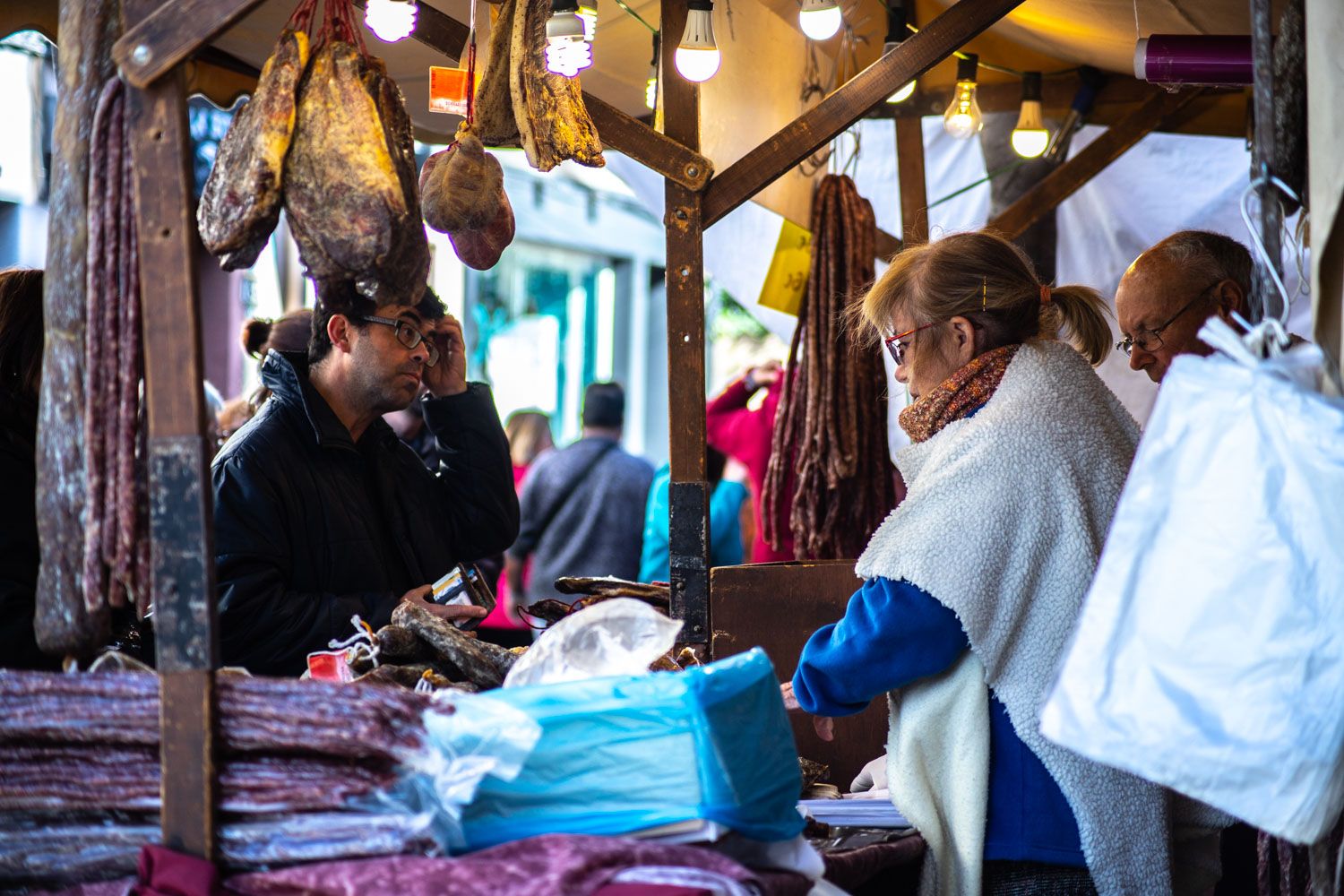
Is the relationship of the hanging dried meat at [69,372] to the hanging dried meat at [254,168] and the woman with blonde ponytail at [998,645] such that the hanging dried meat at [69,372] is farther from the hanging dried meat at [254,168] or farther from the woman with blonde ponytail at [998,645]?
the woman with blonde ponytail at [998,645]

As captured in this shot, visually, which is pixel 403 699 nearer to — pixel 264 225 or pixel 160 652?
pixel 160 652

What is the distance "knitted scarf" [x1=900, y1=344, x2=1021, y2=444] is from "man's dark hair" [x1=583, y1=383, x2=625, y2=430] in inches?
166

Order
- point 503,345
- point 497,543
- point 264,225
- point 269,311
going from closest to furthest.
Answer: point 264,225, point 497,543, point 269,311, point 503,345

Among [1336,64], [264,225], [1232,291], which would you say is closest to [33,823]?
[264,225]

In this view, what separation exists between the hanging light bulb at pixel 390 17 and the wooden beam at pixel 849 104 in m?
0.86

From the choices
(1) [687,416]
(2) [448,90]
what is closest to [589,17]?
(2) [448,90]

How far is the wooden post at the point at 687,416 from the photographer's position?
128 inches

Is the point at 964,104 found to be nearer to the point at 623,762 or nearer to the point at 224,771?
the point at 623,762

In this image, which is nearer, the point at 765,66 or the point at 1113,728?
the point at 1113,728

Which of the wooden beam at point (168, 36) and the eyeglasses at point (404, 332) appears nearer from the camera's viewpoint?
the wooden beam at point (168, 36)

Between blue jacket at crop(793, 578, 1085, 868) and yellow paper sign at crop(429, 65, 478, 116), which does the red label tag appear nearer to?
blue jacket at crop(793, 578, 1085, 868)

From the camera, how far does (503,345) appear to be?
15883 mm

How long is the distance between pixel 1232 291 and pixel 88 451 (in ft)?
9.20

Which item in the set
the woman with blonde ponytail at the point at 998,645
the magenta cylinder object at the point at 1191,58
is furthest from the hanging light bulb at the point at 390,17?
the magenta cylinder object at the point at 1191,58
